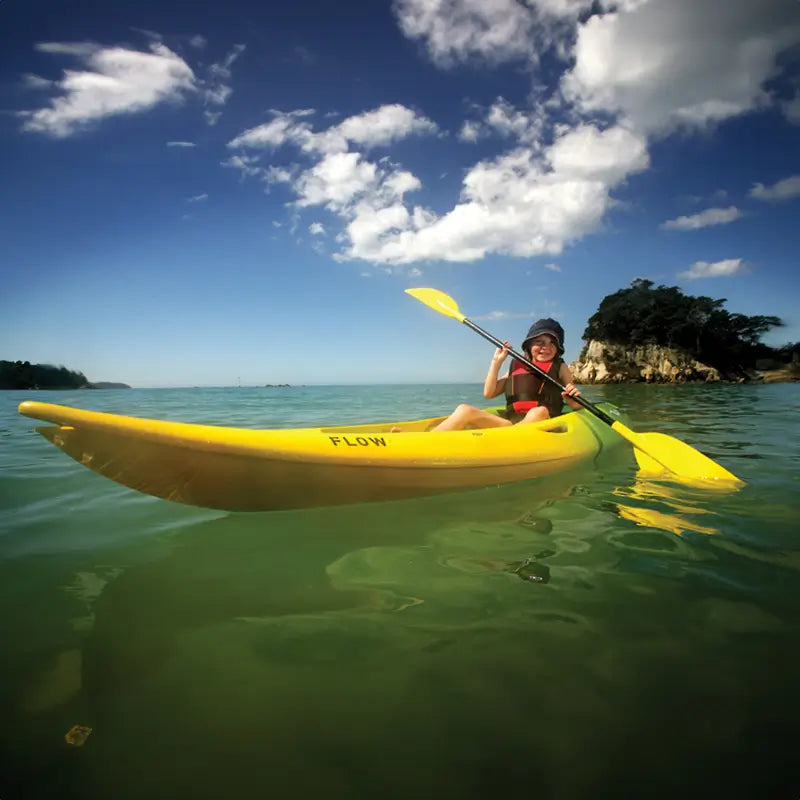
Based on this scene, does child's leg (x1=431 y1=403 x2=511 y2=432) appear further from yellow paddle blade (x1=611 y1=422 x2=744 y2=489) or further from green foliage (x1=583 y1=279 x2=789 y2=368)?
green foliage (x1=583 y1=279 x2=789 y2=368)

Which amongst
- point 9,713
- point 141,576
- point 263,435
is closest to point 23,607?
point 141,576

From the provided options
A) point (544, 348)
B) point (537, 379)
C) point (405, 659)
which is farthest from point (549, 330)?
point (405, 659)

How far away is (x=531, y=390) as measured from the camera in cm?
486

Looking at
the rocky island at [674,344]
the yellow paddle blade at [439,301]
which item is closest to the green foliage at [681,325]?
the rocky island at [674,344]

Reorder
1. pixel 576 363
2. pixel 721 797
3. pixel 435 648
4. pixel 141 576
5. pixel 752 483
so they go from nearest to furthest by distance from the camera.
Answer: pixel 721 797, pixel 435 648, pixel 141 576, pixel 752 483, pixel 576 363

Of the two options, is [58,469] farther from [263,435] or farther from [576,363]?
[576,363]

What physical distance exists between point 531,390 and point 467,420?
1214 millimetres

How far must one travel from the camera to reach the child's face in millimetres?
4883

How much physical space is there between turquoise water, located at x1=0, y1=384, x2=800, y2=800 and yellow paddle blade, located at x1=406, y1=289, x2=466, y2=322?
3.73 meters

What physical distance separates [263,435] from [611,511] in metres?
2.43

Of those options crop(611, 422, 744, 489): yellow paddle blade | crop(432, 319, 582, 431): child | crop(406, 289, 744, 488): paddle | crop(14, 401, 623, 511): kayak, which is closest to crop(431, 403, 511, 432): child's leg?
crop(14, 401, 623, 511): kayak

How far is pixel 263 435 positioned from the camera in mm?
2660

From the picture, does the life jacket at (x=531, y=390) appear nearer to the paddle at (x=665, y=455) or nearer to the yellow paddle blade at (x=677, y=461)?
the paddle at (x=665, y=455)

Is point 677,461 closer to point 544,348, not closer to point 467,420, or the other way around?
point 544,348
